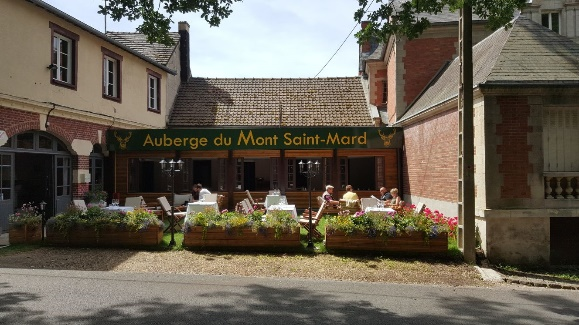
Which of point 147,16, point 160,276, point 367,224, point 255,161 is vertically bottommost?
point 160,276

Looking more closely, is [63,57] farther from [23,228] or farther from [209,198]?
[209,198]

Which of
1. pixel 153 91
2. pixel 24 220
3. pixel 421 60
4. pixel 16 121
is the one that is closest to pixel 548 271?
pixel 421 60

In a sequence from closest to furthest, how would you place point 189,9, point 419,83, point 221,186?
point 189,9
point 419,83
point 221,186

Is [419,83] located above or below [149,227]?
above

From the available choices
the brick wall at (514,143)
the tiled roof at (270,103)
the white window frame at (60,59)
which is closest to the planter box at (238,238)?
the brick wall at (514,143)

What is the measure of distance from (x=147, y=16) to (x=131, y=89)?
936 centimetres

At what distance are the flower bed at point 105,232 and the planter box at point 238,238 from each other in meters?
0.98

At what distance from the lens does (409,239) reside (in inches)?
349

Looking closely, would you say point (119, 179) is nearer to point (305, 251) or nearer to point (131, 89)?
point (131, 89)

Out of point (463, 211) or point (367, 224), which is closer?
point (463, 211)

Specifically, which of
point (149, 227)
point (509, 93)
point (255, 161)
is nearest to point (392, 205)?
point (509, 93)

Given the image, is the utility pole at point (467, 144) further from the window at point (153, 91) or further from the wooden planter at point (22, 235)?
the window at point (153, 91)

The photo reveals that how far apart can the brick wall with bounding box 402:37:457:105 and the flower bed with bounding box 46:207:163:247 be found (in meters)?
10.2

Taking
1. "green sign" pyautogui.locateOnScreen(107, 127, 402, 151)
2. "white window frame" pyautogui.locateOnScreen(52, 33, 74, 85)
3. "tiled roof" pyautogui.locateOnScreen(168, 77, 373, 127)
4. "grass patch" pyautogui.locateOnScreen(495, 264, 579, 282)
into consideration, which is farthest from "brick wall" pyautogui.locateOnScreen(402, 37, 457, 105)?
"white window frame" pyautogui.locateOnScreen(52, 33, 74, 85)
